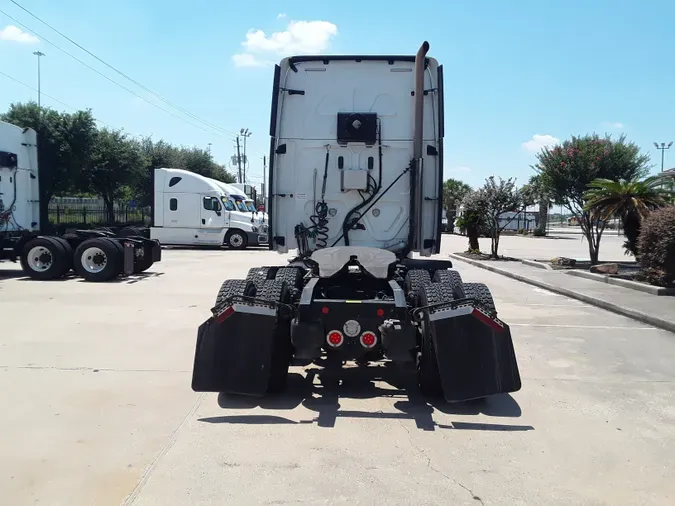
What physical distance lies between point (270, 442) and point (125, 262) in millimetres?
11310

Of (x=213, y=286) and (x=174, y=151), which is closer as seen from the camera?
(x=213, y=286)

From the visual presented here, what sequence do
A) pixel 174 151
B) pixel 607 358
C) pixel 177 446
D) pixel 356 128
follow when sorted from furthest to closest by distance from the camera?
pixel 174 151 → pixel 607 358 → pixel 356 128 → pixel 177 446

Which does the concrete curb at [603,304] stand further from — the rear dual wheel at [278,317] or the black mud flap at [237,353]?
the black mud flap at [237,353]

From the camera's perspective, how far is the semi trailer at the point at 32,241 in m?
14.3

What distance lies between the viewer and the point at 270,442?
15.4 ft

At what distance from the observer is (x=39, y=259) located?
14.8m

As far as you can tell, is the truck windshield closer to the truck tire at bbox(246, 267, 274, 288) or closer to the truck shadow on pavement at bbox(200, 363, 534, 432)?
the truck tire at bbox(246, 267, 274, 288)

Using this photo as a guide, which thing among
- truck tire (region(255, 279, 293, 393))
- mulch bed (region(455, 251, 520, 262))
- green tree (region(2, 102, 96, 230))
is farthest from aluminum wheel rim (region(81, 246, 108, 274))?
green tree (region(2, 102, 96, 230))

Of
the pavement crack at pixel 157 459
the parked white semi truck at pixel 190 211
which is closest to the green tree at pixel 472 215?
the parked white semi truck at pixel 190 211

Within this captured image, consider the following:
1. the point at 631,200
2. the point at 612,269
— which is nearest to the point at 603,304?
the point at 612,269

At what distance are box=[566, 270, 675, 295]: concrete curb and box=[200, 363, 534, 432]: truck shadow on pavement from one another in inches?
353

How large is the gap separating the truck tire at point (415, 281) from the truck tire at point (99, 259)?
10.2m

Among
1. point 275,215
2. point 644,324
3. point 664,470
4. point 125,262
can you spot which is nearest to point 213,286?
point 125,262

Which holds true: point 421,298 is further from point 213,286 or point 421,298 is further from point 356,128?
point 213,286
